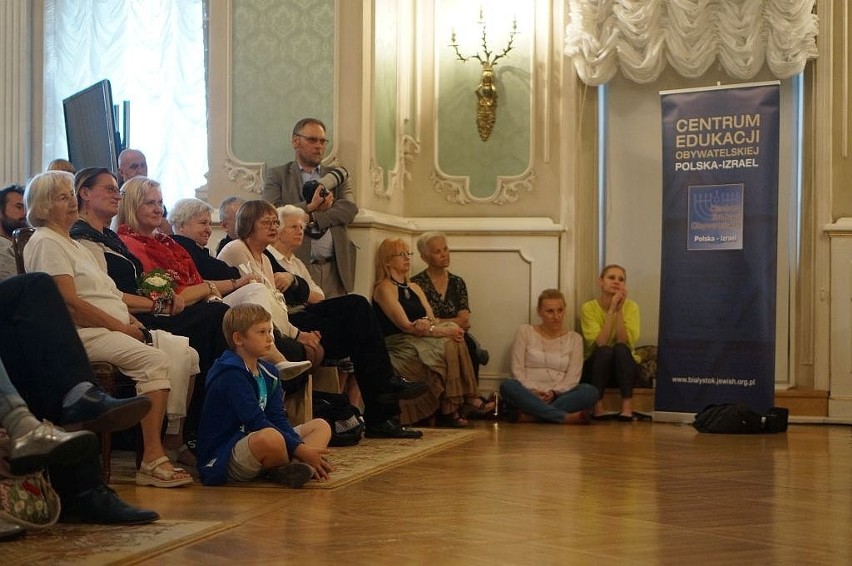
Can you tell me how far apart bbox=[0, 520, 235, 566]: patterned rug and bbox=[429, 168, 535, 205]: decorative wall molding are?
194 inches

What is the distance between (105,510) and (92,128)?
4256 mm

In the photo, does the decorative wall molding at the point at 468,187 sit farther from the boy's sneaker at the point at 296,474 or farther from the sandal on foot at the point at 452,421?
the boy's sneaker at the point at 296,474

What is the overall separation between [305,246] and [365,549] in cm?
403

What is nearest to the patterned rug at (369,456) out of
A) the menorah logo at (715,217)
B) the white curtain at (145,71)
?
the menorah logo at (715,217)

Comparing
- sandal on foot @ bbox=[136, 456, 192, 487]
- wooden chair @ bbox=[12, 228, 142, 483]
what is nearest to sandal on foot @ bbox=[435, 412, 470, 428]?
wooden chair @ bbox=[12, 228, 142, 483]

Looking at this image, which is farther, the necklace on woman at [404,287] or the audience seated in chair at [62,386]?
the necklace on woman at [404,287]

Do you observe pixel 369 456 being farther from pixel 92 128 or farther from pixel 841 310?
pixel 841 310

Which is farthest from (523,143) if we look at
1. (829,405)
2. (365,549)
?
(365,549)

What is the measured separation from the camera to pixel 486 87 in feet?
26.4

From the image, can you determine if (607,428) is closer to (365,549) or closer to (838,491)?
(838,491)

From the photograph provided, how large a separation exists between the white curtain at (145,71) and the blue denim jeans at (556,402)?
7.90ft

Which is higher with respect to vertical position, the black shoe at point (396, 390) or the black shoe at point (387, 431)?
the black shoe at point (396, 390)

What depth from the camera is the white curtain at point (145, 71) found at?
26.1 feet

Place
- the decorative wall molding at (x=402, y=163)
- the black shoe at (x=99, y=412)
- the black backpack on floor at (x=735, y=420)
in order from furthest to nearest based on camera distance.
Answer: the decorative wall molding at (x=402, y=163)
the black backpack on floor at (x=735, y=420)
the black shoe at (x=99, y=412)
